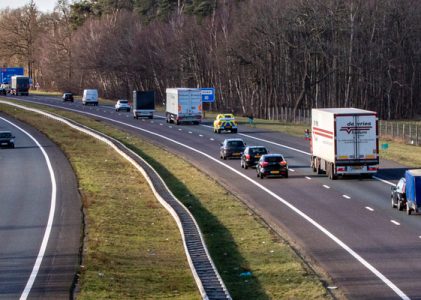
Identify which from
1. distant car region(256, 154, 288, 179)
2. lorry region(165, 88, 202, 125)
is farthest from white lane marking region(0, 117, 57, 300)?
lorry region(165, 88, 202, 125)

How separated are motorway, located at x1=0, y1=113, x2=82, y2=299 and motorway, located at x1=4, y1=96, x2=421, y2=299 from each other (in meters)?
7.27

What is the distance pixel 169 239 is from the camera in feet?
107

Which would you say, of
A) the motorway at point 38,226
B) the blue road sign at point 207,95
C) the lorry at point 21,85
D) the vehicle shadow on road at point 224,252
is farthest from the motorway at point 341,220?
the lorry at point 21,85

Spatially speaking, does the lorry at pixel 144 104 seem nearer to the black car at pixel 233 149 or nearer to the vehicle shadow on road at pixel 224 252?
the black car at pixel 233 149

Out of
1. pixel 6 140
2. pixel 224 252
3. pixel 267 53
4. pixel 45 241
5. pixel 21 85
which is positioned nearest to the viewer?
pixel 224 252

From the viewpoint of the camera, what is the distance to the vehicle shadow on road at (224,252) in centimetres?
2494

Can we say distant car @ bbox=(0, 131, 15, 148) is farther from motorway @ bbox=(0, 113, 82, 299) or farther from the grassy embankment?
the grassy embankment

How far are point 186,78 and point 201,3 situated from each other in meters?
16.7

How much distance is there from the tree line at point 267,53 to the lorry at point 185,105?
17667mm

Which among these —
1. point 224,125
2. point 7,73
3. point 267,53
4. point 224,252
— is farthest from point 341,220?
point 7,73

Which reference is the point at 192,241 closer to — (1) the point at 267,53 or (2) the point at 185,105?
(2) the point at 185,105

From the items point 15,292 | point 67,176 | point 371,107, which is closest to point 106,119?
point 371,107

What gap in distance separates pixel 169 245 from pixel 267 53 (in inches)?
3596

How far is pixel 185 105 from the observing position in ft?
300
